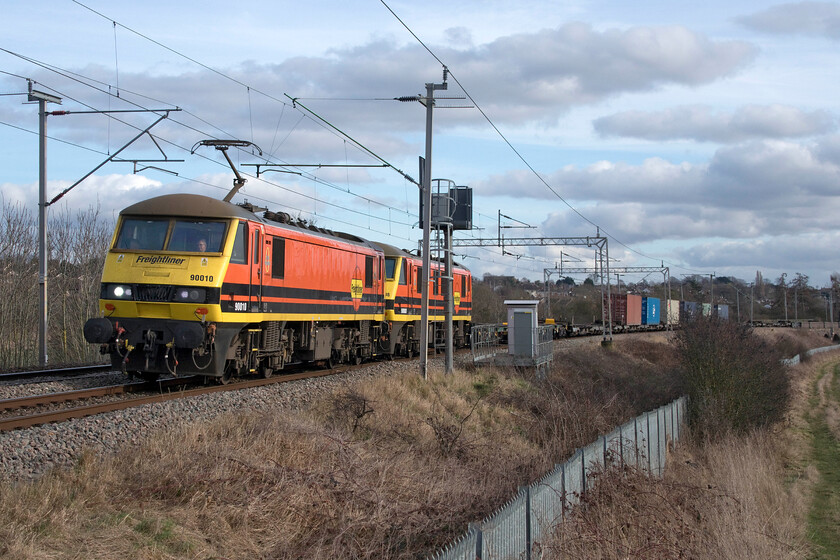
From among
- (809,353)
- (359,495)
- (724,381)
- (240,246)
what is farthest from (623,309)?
(359,495)

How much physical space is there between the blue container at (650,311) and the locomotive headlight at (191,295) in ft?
188

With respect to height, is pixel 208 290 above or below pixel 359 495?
above

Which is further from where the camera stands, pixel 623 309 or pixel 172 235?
pixel 623 309

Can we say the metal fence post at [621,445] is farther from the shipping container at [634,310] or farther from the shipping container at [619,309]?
the shipping container at [634,310]

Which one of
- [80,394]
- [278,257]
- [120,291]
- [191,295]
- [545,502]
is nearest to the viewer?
[545,502]

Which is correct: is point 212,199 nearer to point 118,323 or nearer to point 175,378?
point 118,323

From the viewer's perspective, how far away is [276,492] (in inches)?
305

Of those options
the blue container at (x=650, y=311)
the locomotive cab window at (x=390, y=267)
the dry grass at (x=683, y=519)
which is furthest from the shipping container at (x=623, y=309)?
the dry grass at (x=683, y=519)

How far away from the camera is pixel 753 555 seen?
10547 mm

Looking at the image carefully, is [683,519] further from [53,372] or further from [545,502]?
[53,372]

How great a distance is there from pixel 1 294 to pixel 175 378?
16.8 m

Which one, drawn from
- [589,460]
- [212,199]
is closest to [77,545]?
[589,460]

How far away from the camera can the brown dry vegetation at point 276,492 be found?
634cm

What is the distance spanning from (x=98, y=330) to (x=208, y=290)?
2048 millimetres
